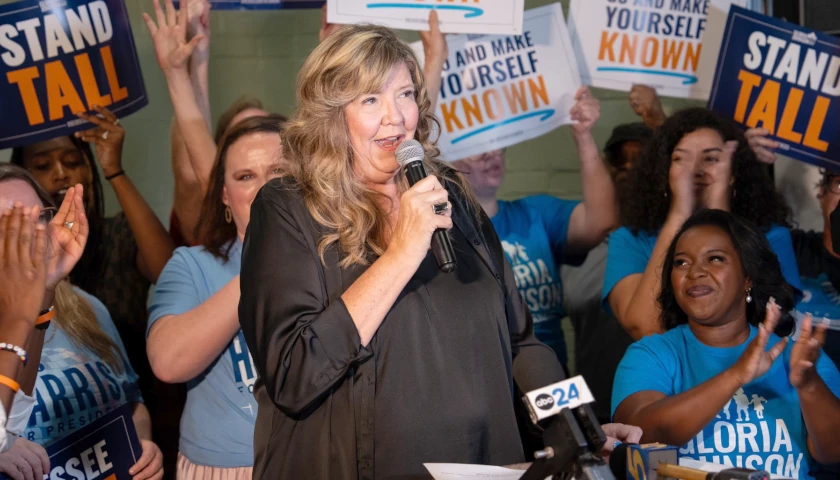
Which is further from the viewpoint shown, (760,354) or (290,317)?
(760,354)

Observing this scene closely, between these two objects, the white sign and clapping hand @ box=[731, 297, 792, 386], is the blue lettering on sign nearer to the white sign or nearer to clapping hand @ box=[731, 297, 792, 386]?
the white sign

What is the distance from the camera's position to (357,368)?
1.54 m

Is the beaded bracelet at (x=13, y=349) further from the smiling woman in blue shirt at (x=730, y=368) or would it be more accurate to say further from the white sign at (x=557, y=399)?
the smiling woman in blue shirt at (x=730, y=368)

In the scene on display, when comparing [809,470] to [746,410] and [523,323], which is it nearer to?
[746,410]

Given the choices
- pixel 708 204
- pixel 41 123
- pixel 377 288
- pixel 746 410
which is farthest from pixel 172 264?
pixel 708 204

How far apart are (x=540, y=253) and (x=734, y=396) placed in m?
1.02

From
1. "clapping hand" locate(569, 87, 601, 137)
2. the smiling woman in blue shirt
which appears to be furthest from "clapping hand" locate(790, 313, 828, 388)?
"clapping hand" locate(569, 87, 601, 137)

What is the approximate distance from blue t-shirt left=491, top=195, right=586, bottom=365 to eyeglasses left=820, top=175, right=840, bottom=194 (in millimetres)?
819

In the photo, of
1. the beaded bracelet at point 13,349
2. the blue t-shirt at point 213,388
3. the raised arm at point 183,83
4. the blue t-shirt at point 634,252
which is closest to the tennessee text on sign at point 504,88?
the blue t-shirt at point 634,252

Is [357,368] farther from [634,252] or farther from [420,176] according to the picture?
[634,252]

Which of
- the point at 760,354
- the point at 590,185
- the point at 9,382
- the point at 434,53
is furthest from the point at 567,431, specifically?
the point at 590,185

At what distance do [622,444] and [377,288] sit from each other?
508 mm

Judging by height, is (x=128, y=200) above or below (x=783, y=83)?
below

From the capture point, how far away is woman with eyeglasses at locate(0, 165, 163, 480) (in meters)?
2.05
